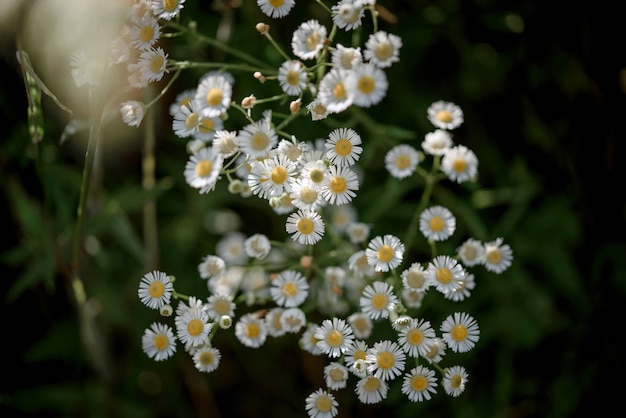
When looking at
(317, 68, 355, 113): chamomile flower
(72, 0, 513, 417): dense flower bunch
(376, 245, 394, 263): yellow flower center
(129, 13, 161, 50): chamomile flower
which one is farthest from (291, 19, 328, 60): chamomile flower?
(376, 245, 394, 263): yellow flower center

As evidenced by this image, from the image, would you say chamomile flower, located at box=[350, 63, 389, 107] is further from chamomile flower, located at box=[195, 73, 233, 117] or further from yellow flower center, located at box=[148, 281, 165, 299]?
yellow flower center, located at box=[148, 281, 165, 299]

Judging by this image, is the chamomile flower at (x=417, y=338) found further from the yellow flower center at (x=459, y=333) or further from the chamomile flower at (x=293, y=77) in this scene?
the chamomile flower at (x=293, y=77)

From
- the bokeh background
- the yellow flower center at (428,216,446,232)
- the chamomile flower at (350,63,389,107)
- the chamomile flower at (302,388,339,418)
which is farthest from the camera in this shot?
the bokeh background

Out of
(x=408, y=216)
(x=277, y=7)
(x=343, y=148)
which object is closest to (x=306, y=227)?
(x=343, y=148)

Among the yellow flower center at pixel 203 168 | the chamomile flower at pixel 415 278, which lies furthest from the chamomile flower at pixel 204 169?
the chamomile flower at pixel 415 278

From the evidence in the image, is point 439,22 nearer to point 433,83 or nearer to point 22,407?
point 433,83

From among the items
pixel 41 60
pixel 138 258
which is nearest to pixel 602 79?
pixel 138 258
